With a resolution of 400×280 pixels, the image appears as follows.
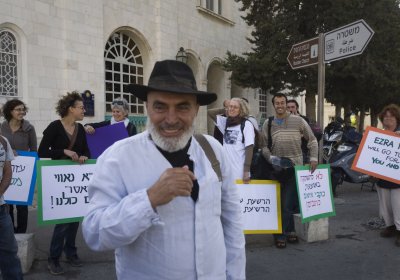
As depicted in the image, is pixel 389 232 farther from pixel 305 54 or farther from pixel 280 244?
pixel 305 54

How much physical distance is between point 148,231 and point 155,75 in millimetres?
662

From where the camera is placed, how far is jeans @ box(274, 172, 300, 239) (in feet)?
17.0

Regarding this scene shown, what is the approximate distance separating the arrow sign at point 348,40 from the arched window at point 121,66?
8.50 metres

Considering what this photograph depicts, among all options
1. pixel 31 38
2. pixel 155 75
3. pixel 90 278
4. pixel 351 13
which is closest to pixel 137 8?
pixel 31 38

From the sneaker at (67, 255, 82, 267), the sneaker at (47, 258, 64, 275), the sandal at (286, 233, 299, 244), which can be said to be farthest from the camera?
the sandal at (286, 233, 299, 244)

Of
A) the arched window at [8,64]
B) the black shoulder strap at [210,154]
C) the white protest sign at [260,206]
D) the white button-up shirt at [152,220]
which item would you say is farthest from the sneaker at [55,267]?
the arched window at [8,64]

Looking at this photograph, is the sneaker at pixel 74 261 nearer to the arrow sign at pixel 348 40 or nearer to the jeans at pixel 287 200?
the jeans at pixel 287 200

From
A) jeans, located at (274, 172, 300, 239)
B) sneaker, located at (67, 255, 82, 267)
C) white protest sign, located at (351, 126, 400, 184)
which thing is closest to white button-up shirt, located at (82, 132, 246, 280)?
sneaker, located at (67, 255, 82, 267)

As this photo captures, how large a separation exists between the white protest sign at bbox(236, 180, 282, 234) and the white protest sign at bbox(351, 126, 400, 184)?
57.1 inches

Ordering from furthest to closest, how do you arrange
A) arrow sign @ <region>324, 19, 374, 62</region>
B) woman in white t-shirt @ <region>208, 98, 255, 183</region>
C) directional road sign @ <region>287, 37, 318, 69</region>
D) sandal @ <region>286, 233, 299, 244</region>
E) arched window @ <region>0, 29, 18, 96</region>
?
arched window @ <region>0, 29, 18, 96</region> → directional road sign @ <region>287, 37, 318, 69</region> → arrow sign @ <region>324, 19, 374, 62</region> → sandal @ <region>286, 233, 299, 244</region> → woman in white t-shirt @ <region>208, 98, 255, 183</region>

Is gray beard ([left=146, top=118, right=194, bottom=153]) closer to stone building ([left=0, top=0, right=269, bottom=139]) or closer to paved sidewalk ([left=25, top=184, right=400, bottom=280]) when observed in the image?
paved sidewalk ([left=25, top=184, right=400, bottom=280])

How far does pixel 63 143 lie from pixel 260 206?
8.33 ft

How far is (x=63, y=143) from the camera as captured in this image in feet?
13.9

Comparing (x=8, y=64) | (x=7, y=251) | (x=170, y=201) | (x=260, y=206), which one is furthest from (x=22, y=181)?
(x=8, y=64)
